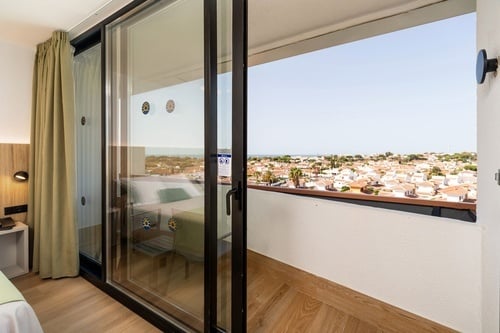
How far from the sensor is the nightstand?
2.23 m

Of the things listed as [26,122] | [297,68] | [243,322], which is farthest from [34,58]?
[243,322]

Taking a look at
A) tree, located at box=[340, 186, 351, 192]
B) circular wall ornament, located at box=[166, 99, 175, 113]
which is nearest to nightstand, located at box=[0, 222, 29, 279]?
circular wall ornament, located at box=[166, 99, 175, 113]

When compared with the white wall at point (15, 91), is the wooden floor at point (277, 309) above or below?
below

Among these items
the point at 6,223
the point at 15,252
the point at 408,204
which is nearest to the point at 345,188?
the point at 408,204

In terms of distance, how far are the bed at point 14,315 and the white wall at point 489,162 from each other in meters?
2.01

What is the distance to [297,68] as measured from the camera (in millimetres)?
2328

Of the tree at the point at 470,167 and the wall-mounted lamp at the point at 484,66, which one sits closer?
the wall-mounted lamp at the point at 484,66

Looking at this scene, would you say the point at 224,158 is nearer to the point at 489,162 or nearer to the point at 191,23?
the point at 191,23

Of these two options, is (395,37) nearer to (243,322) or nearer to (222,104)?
(222,104)

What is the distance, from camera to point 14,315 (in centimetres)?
97

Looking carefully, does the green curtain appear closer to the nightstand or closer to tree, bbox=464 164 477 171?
the nightstand

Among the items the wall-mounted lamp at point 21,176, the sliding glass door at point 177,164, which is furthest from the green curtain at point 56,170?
the sliding glass door at point 177,164

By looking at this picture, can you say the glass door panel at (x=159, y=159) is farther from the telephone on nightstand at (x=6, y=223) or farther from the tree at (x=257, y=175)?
the tree at (x=257, y=175)

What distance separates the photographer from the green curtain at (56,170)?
2125 millimetres
